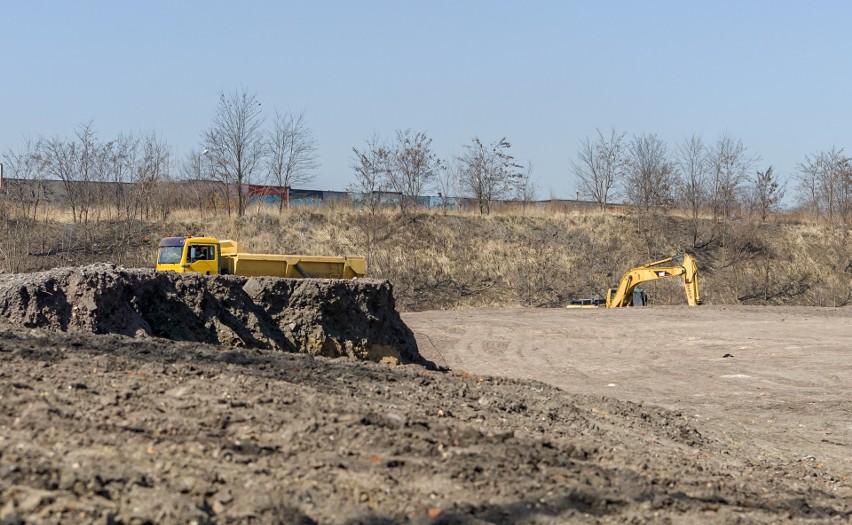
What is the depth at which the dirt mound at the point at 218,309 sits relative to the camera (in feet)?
39.3

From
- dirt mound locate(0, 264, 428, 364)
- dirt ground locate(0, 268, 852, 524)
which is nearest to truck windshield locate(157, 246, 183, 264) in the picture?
dirt mound locate(0, 264, 428, 364)

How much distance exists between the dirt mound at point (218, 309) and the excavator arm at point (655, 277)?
63.2 ft

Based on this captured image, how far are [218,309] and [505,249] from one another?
1181 inches

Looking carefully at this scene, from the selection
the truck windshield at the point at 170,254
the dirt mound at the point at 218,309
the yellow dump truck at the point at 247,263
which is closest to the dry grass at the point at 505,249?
the truck windshield at the point at 170,254

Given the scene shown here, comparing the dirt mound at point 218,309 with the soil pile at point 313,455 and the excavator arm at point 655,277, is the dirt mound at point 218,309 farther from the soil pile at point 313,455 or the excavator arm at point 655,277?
the excavator arm at point 655,277

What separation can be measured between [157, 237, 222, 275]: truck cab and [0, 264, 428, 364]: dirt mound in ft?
30.1

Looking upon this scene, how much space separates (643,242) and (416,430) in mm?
41150

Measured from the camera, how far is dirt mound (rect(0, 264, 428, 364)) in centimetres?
1198

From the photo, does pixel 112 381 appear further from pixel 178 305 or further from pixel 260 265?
pixel 260 265

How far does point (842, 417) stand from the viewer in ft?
49.6

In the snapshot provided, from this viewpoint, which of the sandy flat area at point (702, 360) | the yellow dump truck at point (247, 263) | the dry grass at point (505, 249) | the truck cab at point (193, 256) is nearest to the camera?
the sandy flat area at point (702, 360)

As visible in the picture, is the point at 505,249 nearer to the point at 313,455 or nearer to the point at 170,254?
the point at 170,254

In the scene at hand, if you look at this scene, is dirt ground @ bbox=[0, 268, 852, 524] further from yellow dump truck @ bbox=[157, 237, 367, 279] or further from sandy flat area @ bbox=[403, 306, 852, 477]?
yellow dump truck @ bbox=[157, 237, 367, 279]

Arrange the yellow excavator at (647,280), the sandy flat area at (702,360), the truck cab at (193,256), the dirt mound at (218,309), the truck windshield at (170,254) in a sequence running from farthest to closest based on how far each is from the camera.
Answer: the yellow excavator at (647,280) < the truck windshield at (170,254) < the truck cab at (193,256) < the sandy flat area at (702,360) < the dirt mound at (218,309)
